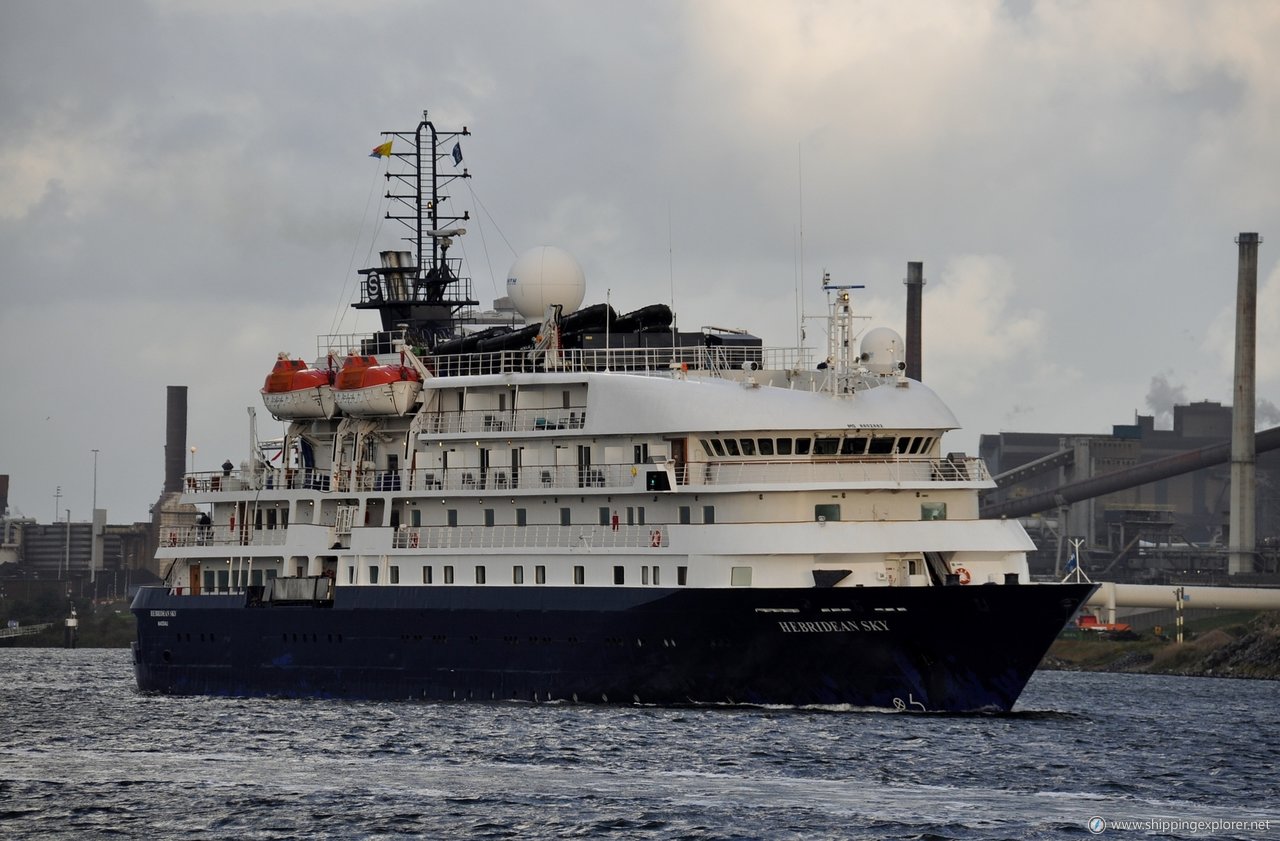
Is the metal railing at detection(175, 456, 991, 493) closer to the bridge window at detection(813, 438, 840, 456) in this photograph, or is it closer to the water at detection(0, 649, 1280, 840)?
the bridge window at detection(813, 438, 840, 456)

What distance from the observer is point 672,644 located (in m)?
45.6

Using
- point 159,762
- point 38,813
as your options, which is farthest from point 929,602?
point 38,813

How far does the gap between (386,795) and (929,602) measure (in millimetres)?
14362

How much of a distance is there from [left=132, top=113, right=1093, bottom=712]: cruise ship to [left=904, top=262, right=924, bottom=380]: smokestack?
63.4 m

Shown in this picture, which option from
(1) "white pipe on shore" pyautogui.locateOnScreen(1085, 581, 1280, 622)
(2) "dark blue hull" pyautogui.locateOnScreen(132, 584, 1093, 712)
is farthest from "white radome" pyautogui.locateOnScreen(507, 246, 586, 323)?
(1) "white pipe on shore" pyautogui.locateOnScreen(1085, 581, 1280, 622)

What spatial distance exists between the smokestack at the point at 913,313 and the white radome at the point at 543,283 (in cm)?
6441

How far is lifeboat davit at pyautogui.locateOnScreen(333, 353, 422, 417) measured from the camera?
52.2 meters

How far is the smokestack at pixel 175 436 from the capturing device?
388ft

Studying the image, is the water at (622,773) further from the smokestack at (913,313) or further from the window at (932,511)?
the smokestack at (913,313)

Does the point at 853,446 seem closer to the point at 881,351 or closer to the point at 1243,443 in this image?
the point at 881,351

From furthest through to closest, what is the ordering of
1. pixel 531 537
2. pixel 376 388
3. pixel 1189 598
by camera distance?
1. pixel 1189 598
2. pixel 376 388
3. pixel 531 537

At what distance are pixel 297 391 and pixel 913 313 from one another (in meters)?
69.1

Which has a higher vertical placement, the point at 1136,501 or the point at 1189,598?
the point at 1136,501

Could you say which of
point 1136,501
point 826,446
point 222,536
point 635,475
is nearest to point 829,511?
point 826,446
